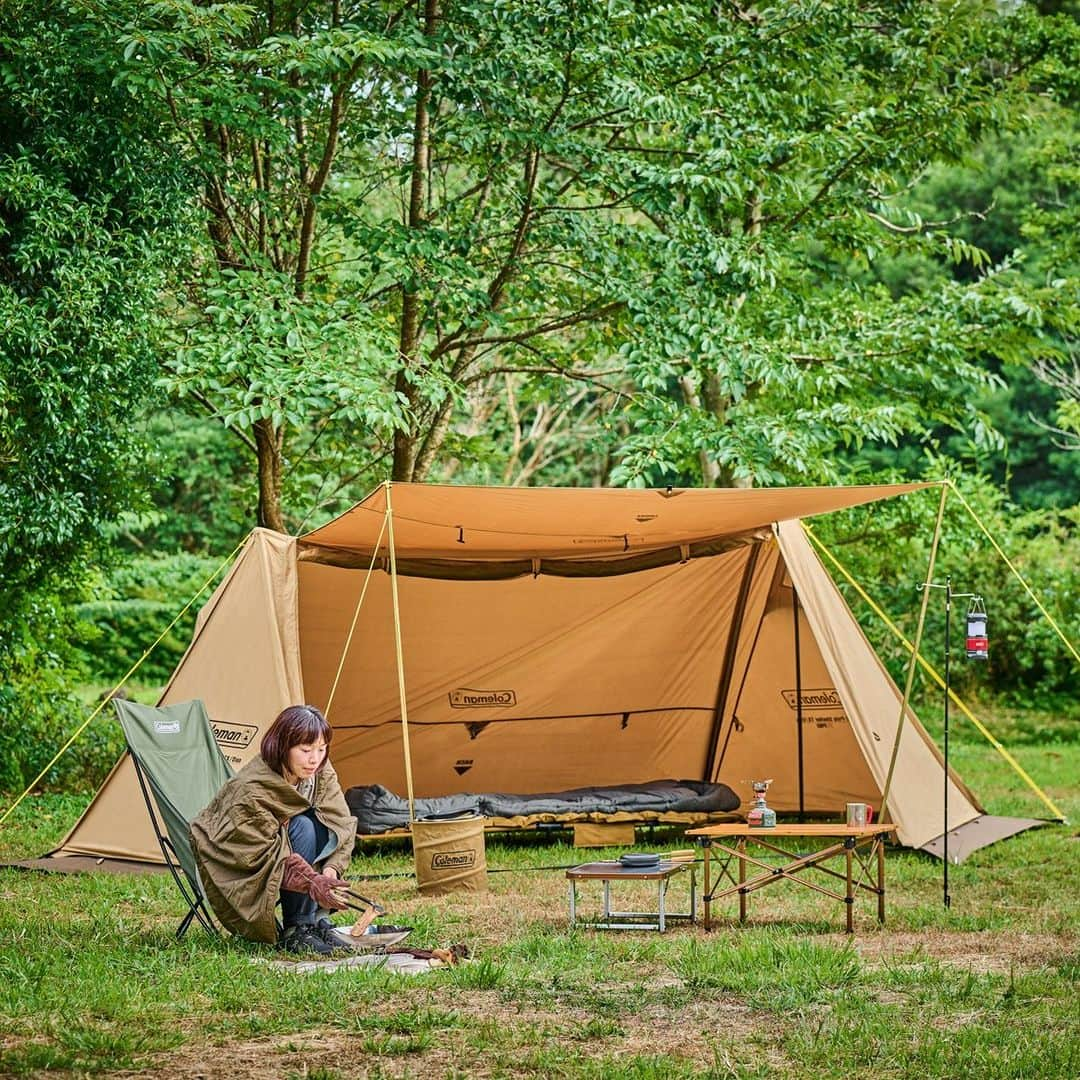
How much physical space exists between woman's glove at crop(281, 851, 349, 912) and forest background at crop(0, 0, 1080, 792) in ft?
7.18

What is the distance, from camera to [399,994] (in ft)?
11.6

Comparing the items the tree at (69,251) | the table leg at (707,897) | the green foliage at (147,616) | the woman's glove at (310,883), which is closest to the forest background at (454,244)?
the tree at (69,251)

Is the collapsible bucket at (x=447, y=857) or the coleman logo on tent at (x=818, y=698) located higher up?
the coleman logo on tent at (x=818, y=698)

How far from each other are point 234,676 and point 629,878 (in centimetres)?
219

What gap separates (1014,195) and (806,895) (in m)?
13.6

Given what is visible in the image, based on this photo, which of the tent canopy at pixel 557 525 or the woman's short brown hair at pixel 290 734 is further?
the tent canopy at pixel 557 525

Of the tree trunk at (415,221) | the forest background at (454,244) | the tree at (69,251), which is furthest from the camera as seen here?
the tree trunk at (415,221)

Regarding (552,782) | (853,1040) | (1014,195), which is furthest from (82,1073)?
(1014,195)

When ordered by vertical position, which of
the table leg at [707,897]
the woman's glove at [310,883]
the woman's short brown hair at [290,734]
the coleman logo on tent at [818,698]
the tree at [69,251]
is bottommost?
the table leg at [707,897]

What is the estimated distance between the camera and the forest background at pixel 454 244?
5953 mm

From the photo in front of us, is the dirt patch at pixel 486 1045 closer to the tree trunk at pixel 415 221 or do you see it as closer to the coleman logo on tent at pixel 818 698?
the coleman logo on tent at pixel 818 698

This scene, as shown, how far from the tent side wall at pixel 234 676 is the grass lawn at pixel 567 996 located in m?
0.70

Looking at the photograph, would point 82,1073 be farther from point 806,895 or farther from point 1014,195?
point 1014,195

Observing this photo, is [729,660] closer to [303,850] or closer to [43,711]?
[303,850]
